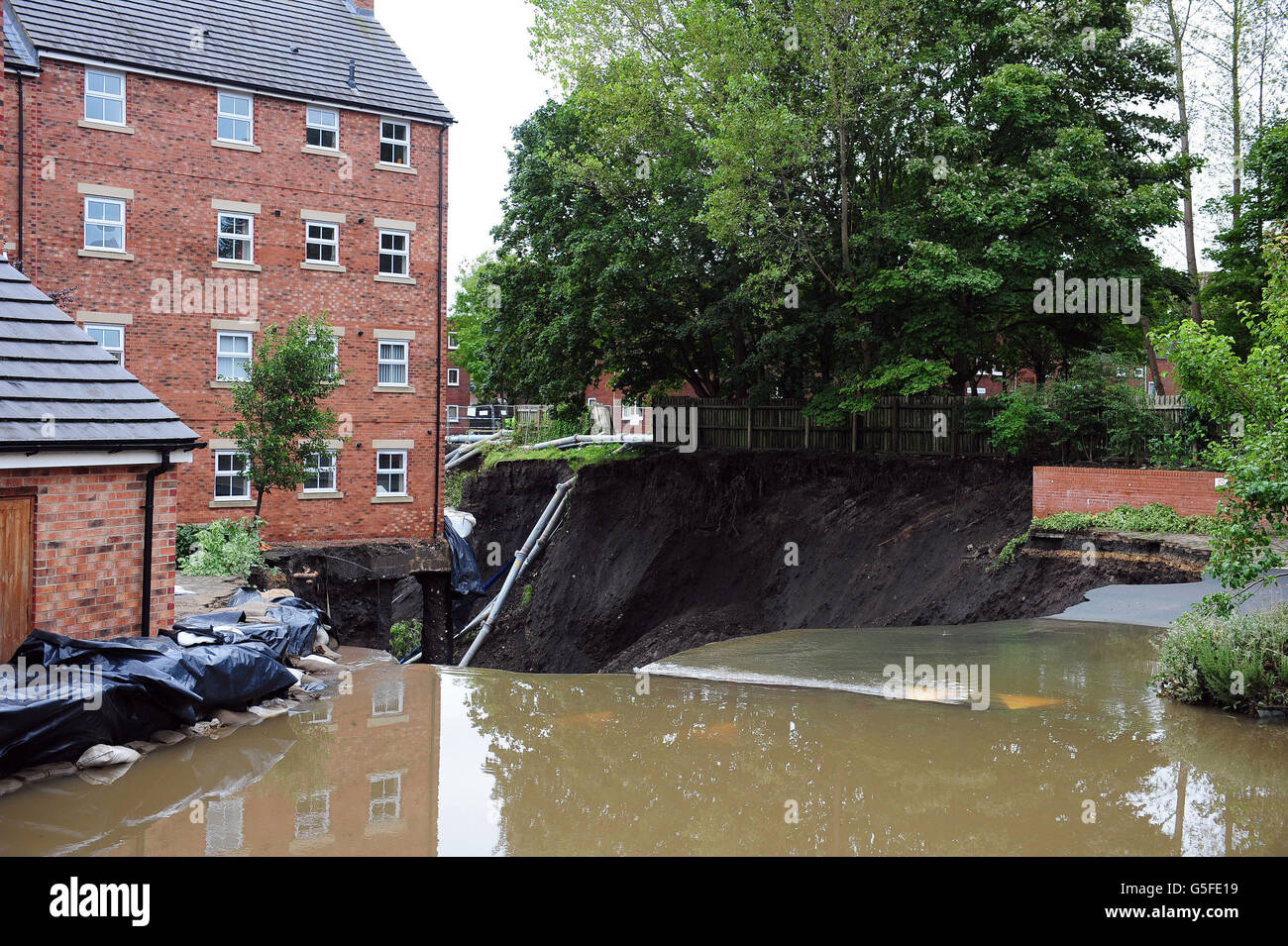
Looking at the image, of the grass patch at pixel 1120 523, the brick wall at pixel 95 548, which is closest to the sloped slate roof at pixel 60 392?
the brick wall at pixel 95 548

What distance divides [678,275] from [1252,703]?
18.4 metres

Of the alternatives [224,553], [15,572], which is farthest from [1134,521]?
[15,572]

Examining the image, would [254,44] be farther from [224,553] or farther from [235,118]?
[224,553]

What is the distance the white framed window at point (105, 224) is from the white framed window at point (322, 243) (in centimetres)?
413

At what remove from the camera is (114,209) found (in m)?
22.3

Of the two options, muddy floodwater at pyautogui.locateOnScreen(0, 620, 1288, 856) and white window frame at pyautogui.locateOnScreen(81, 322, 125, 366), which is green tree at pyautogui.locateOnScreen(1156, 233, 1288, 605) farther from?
white window frame at pyautogui.locateOnScreen(81, 322, 125, 366)

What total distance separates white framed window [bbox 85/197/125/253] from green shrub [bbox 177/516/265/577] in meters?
7.58

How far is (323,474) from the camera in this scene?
81.7 ft

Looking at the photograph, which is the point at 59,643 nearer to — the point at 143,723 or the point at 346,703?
the point at 143,723

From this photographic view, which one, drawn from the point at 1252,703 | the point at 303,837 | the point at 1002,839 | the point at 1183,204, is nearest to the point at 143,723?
the point at 303,837

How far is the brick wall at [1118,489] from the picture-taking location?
16484 millimetres

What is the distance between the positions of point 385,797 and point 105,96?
69.3 feet

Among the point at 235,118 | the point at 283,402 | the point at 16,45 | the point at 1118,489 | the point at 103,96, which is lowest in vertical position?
the point at 1118,489

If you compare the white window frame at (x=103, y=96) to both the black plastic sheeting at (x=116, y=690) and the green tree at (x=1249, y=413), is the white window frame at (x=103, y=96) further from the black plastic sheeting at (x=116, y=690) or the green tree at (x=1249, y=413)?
the green tree at (x=1249, y=413)
